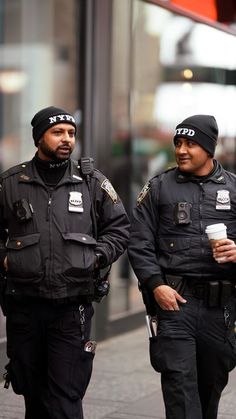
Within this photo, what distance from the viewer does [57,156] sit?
5.11 m

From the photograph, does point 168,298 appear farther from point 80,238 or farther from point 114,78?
point 114,78

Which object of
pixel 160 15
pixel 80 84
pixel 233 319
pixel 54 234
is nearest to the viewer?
pixel 54 234

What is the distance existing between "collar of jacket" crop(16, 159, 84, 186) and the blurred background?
3677 millimetres

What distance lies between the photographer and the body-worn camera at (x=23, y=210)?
5.04 meters

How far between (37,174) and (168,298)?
0.96 meters

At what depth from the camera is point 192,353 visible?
5180 millimetres

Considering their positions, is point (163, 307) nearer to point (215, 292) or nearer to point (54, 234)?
point (215, 292)

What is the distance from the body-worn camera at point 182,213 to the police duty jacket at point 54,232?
12.3 inches

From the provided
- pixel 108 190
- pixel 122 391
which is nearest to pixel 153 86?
pixel 122 391

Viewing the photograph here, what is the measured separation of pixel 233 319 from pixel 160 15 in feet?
18.0

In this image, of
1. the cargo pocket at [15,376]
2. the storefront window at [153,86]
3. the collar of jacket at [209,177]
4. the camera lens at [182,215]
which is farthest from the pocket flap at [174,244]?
the storefront window at [153,86]

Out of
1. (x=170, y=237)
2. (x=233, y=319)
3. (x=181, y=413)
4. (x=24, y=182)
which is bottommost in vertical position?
(x=181, y=413)

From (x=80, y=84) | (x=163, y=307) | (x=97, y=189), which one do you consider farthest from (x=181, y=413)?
(x=80, y=84)

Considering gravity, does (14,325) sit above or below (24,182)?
below
